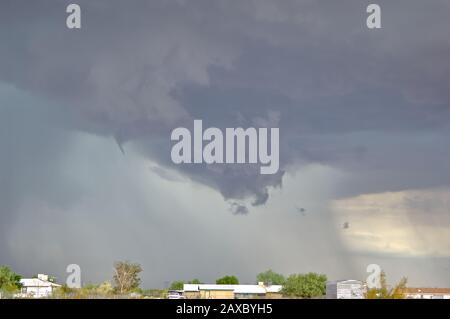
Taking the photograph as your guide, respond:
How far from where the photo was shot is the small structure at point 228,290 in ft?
195

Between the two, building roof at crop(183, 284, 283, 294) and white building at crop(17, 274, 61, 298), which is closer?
white building at crop(17, 274, 61, 298)

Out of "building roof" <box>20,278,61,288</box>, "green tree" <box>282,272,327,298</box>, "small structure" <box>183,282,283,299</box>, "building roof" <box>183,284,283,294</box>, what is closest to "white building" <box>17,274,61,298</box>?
"building roof" <box>20,278,61,288</box>

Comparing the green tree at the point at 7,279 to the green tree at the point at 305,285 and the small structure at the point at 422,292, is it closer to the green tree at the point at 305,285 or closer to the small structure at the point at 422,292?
the green tree at the point at 305,285

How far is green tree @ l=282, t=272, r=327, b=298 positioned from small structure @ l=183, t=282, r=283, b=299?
1.04m

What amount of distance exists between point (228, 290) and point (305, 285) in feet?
42.3

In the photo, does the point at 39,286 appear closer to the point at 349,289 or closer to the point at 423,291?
the point at 349,289

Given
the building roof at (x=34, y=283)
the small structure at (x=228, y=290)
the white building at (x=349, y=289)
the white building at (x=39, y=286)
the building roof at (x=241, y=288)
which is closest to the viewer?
the white building at (x=349, y=289)

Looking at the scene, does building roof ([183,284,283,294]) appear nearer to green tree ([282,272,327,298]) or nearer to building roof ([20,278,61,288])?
green tree ([282,272,327,298])

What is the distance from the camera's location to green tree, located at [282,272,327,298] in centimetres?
6328

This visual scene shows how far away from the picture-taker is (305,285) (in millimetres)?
70062

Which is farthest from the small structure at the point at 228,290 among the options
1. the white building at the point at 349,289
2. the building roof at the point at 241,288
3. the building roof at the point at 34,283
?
the building roof at the point at 34,283

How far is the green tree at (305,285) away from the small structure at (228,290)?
1.04 m
